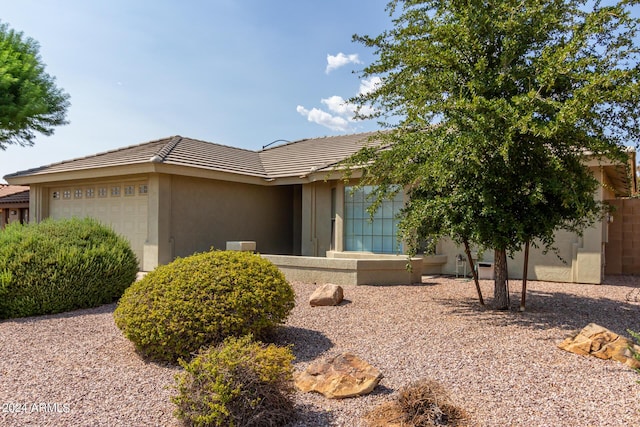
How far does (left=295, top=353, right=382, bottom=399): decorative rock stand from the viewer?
408 centimetres

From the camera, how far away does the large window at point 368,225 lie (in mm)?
13172

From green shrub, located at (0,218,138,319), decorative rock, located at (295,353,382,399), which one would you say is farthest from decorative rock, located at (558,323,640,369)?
green shrub, located at (0,218,138,319)

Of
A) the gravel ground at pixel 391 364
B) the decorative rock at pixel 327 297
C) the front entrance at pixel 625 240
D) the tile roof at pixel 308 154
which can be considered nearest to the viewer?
the gravel ground at pixel 391 364

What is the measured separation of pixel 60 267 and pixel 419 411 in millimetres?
6947

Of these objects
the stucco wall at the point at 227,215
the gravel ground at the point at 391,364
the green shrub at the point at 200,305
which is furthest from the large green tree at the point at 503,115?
the stucco wall at the point at 227,215

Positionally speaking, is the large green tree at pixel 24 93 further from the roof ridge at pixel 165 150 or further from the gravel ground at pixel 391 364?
the gravel ground at pixel 391 364

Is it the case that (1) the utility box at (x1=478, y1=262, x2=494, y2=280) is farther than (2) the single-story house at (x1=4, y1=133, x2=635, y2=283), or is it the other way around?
(1) the utility box at (x1=478, y1=262, x2=494, y2=280)

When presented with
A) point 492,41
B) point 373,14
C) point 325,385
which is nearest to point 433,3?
point 492,41

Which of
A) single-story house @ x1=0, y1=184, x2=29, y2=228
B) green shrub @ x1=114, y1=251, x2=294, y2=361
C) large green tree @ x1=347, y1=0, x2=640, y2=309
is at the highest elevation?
large green tree @ x1=347, y1=0, x2=640, y2=309

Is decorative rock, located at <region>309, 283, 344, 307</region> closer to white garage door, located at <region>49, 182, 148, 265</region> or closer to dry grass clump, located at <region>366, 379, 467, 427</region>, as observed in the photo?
dry grass clump, located at <region>366, 379, 467, 427</region>

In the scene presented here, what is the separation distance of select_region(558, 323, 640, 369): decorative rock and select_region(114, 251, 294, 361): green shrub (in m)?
3.70

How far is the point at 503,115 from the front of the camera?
19.8 feet

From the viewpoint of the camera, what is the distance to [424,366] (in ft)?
15.9

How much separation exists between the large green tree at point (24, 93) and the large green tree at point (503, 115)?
18950mm
